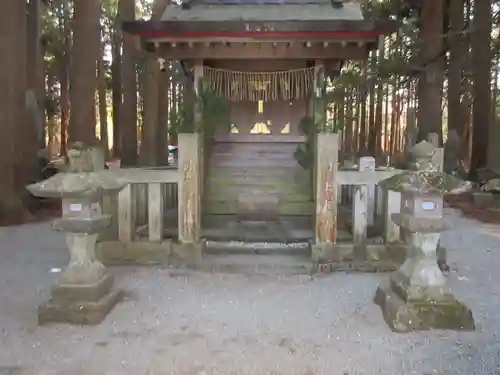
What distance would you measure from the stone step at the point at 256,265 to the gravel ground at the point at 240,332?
0.26m

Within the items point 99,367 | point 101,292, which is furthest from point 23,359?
point 101,292

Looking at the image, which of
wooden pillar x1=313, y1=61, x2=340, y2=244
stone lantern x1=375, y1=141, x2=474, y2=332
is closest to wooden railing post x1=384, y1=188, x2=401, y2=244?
wooden pillar x1=313, y1=61, x2=340, y2=244

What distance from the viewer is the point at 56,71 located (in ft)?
94.5

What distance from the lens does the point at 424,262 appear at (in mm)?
5324

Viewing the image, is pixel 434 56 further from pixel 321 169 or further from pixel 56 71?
pixel 56 71

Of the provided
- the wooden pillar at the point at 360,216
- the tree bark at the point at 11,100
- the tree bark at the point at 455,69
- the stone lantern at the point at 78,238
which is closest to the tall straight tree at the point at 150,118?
the tree bark at the point at 11,100

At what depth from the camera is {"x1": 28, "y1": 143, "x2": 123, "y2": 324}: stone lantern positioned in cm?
537

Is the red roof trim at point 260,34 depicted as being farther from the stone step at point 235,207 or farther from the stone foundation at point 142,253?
the stone foundation at point 142,253

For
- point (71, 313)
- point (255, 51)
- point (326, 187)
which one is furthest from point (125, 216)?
point (255, 51)

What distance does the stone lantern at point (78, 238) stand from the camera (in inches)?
211

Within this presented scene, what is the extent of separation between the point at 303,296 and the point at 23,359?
3.11m

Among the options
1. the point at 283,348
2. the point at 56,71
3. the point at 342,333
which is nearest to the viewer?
the point at 283,348

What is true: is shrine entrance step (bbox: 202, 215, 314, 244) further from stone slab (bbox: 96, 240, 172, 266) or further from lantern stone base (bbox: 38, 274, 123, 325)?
lantern stone base (bbox: 38, 274, 123, 325)

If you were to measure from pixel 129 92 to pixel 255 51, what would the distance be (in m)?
10.6
